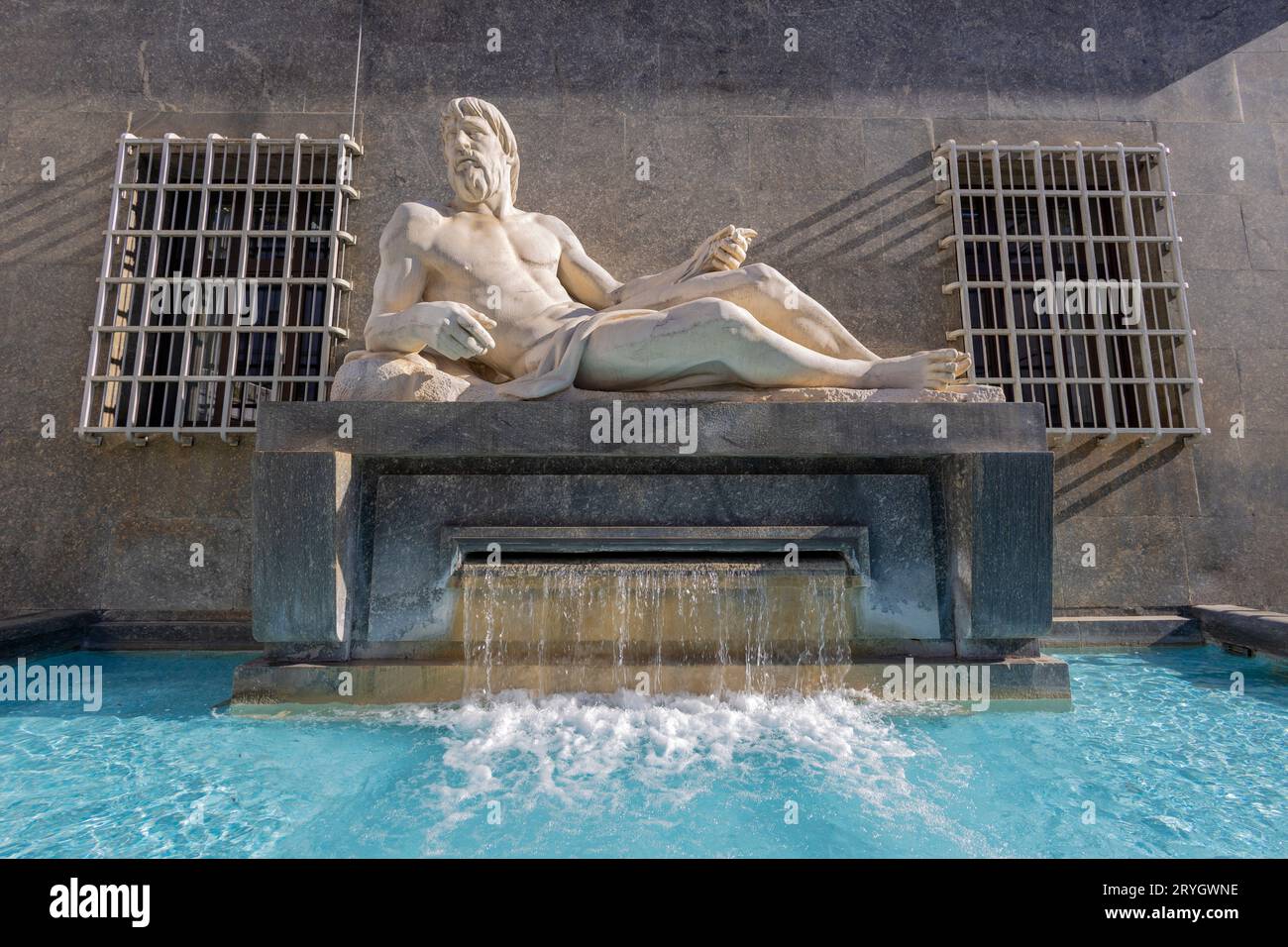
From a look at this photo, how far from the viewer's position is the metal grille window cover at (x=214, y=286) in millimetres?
5078

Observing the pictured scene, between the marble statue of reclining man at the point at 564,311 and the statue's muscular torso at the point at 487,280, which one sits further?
the statue's muscular torso at the point at 487,280

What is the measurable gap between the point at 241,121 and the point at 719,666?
5.35 m

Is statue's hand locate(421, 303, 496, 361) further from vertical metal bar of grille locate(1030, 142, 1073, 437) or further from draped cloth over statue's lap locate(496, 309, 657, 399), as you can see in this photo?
vertical metal bar of grille locate(1030, 142, 1073, 437)

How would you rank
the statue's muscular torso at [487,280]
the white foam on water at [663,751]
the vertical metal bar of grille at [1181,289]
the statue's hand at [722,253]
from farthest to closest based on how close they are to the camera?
the vertical metal bar of grille at [1181,289], the statue's hand at [722,253], the statue's muscular torso at [487,280], the white foam on water at [663,751]

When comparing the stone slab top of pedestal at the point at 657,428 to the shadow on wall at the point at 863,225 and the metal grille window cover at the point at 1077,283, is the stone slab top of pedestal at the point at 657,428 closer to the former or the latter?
the metal grille window cover at the point at 1077,283

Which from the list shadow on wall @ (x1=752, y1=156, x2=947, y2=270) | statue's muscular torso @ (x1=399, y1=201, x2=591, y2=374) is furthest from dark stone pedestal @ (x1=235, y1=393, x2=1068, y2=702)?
shadow on wall @ (x1=752, y1=156, x2=947, y2=270)

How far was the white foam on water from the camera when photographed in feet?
6.86

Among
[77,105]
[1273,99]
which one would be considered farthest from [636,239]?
[1273,99]

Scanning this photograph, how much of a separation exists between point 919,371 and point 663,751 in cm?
204

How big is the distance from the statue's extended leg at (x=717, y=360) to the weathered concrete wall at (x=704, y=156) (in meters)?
2.14

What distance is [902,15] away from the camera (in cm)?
584

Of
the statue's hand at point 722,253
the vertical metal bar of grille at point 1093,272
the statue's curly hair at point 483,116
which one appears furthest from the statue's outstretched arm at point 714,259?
the vertical metal bar of grille at point 1093,272

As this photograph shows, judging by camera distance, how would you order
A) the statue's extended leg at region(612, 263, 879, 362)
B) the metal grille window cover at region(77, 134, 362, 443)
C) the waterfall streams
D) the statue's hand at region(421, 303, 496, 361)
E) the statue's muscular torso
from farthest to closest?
1. the metal grille window cover at region(77, 134, 362, 443)
2. the statue's muscular torso
3. the statue's extended leg at region(612, 263, 879, 362)
4. the statue's hand at region(421, 303, 496, 361)
5. the waterfall streams

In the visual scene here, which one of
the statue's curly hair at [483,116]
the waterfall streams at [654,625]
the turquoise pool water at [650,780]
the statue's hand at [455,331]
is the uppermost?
the statue's curly hair at [483,116]
